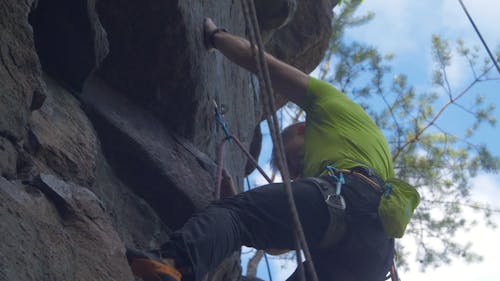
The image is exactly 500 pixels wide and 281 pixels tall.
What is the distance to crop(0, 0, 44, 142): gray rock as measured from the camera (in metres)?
2.75

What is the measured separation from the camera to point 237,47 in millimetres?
4207

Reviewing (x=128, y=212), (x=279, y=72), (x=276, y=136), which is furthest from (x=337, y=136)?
(x=128, y=212)

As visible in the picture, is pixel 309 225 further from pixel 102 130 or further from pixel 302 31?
pixel 302 31

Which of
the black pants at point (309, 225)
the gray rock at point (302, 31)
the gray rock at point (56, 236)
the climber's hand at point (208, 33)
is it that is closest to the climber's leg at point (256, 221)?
the black pants at point (309, 225)

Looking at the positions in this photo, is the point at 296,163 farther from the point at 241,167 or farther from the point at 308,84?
the point at 241,167

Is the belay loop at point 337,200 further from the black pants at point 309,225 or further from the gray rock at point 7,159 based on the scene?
the gray rock at point 7,159

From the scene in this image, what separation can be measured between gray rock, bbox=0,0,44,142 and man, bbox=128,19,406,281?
2.11ft

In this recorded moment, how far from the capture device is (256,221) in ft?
11.1

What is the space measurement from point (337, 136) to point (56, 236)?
167cm

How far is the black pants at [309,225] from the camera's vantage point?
3238 millimetres

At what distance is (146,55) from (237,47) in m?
0.50

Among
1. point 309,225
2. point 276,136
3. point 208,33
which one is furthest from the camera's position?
point 208,33

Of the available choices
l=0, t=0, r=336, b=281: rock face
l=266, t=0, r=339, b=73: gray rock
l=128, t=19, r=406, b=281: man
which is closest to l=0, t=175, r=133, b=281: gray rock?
l=0, t=0, r=336, b=281: rock face

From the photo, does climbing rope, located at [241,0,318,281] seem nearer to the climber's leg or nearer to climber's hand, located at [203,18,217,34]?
the climber's leg
